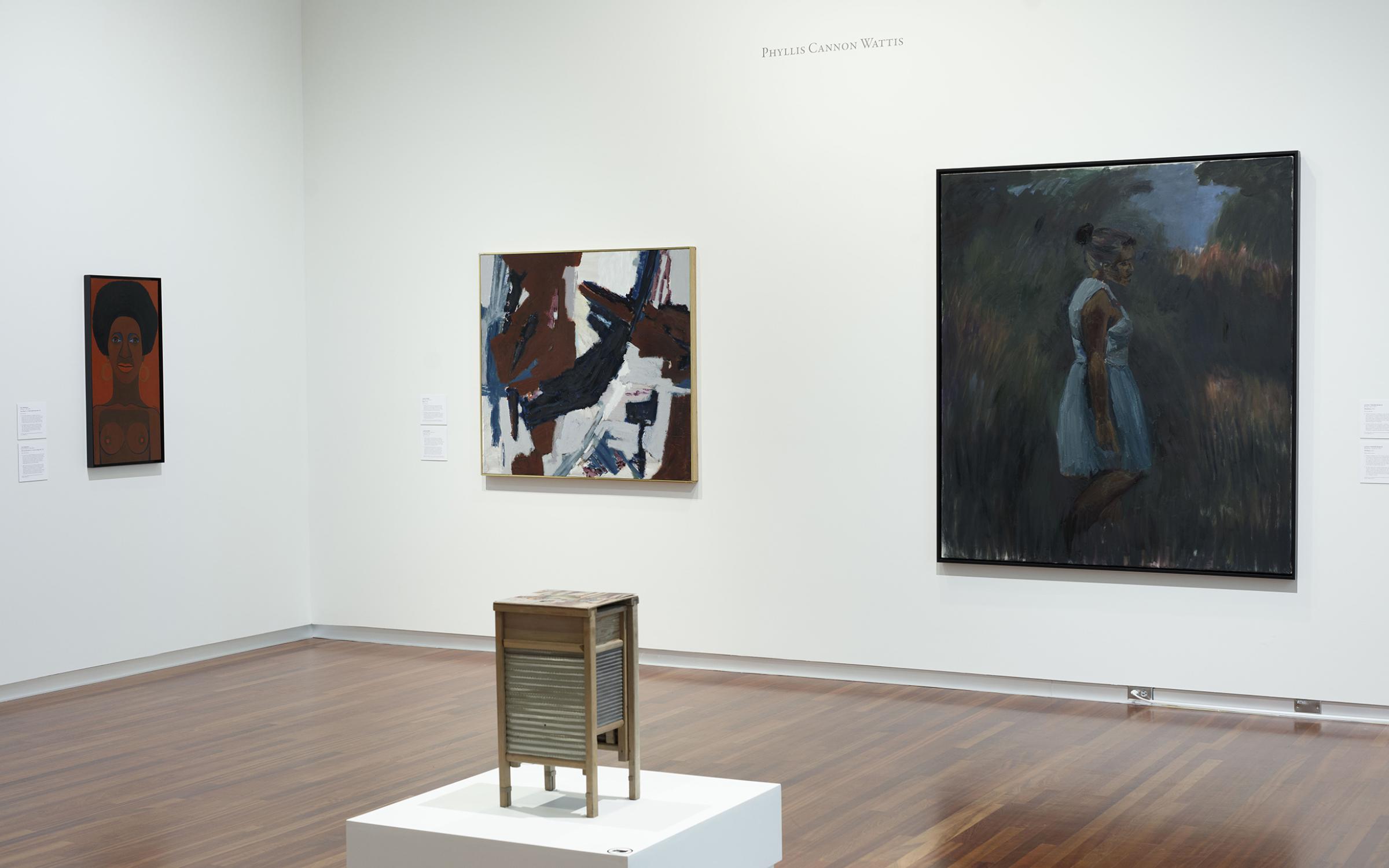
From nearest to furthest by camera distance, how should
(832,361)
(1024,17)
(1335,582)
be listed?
(1335,582) < (1024,17) < (832,361)

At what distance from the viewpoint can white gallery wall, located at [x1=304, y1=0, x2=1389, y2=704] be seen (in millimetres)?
7188

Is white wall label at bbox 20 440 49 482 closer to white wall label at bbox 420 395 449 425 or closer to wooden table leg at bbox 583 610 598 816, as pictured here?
white wall label at bbox 420 395 449 425

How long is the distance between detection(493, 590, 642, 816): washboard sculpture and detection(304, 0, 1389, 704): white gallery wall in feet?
13.9

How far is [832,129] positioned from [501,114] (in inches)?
91.7

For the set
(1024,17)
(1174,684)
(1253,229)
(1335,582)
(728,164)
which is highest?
(1024,17)

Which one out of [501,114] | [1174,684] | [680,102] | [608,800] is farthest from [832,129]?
[608,800]

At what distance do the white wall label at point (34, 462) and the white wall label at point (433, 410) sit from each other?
2411 millimetres

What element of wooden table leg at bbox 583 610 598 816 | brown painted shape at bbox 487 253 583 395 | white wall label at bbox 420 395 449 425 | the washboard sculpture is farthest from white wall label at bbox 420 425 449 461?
wooden table leg at bbox 583 610 598 816

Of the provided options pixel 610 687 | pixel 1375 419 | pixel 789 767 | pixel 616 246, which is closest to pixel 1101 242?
pixel 1375 419

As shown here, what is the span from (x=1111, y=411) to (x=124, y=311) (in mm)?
5861

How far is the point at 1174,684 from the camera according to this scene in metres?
7.47

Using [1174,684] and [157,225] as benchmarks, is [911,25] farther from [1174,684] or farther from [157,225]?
[157,225]

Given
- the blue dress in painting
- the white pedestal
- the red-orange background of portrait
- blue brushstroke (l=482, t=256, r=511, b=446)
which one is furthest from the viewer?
blue brushstroke (l=482, t=256, r=511, b=446)

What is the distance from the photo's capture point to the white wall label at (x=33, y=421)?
795 centimetres
